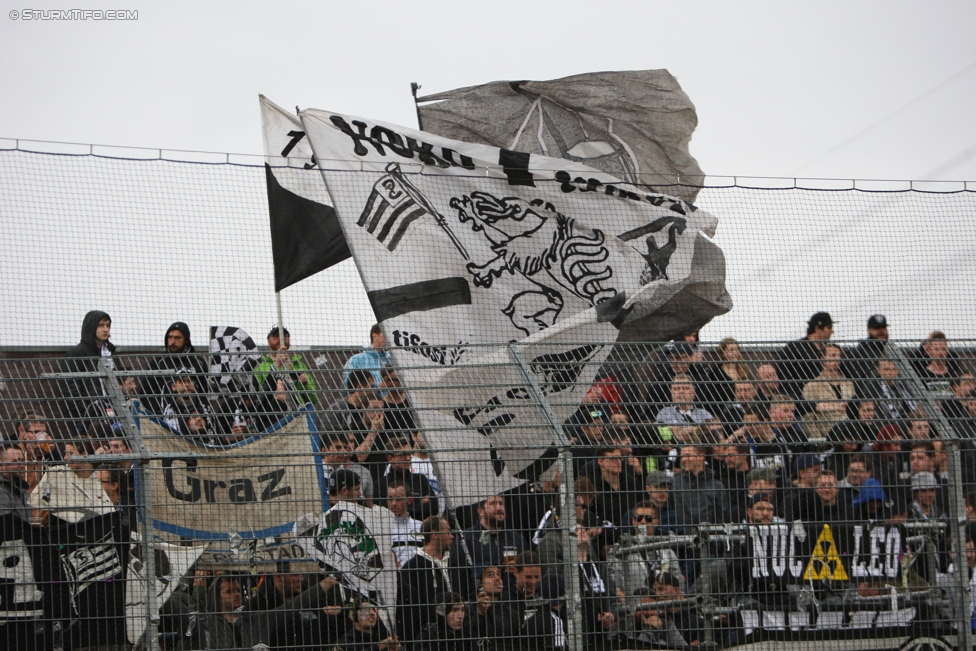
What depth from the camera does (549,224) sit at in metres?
8.89

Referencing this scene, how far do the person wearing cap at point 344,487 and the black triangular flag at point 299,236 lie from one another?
104 inches

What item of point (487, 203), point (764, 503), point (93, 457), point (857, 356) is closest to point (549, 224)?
point (487, 203)

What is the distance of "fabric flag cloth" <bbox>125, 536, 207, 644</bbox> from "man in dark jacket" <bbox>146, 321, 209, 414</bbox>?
74cm

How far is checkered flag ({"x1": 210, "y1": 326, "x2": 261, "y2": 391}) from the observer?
226 inches

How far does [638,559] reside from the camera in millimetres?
5688

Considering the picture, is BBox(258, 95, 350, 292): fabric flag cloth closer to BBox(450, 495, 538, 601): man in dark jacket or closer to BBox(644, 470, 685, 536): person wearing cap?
BBox(450, 495, 538, 601): man in dark jacket

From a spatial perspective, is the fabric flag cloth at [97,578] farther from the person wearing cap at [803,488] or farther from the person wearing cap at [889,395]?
the person wearing cap at [889,395]

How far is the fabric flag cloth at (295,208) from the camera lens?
819 cm

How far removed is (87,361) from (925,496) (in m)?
4.97

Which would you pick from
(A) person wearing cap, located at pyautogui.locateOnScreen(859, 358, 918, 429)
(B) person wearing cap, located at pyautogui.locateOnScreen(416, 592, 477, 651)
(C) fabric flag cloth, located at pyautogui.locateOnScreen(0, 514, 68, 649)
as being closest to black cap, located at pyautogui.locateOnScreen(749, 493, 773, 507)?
(A) person wearing cap, located at pyautogui.locateOnScreen(859, 358, 918, 429)

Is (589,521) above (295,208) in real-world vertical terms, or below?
below

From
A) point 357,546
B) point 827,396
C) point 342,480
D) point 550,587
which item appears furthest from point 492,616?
point 827,396

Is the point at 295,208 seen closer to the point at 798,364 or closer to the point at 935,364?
the point at 798,364

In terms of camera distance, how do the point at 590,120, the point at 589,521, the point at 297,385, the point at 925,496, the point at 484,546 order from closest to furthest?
the point at 484,546, the point at 589,521, the point at 297,385, the point at 925,496, the point at 590,120
